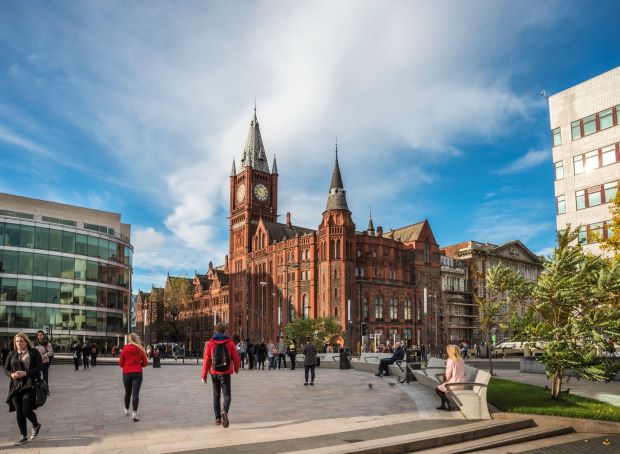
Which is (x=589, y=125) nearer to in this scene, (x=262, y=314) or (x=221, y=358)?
(x=221, y=358)

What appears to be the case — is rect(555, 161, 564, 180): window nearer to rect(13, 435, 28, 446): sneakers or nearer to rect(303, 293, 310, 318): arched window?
rect(13, 435, 28, 446): sneakers

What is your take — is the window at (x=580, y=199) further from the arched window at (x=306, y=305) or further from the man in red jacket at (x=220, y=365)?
the arched window at (x=306, y=305)

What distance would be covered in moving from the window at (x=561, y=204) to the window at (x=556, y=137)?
3502 mm

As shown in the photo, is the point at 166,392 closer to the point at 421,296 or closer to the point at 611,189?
the point at 611,189

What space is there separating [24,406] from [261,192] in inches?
3760

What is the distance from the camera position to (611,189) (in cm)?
3397

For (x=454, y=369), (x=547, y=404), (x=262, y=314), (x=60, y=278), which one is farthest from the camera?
(x=262, y=314)

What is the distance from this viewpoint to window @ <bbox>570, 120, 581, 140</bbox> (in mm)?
36125

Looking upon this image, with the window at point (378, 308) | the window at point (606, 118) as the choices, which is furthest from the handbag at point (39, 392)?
the window at point (378, 308)

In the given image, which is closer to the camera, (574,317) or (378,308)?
(574,317)

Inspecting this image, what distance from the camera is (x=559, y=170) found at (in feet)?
124

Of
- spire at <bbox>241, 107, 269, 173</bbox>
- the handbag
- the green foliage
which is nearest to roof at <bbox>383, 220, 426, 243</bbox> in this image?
spire at <bbox>241, 107, 269, 173</bbox>

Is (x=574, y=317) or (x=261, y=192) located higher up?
(x=261, y=192)

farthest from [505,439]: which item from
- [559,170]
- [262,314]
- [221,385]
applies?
[262,314]
